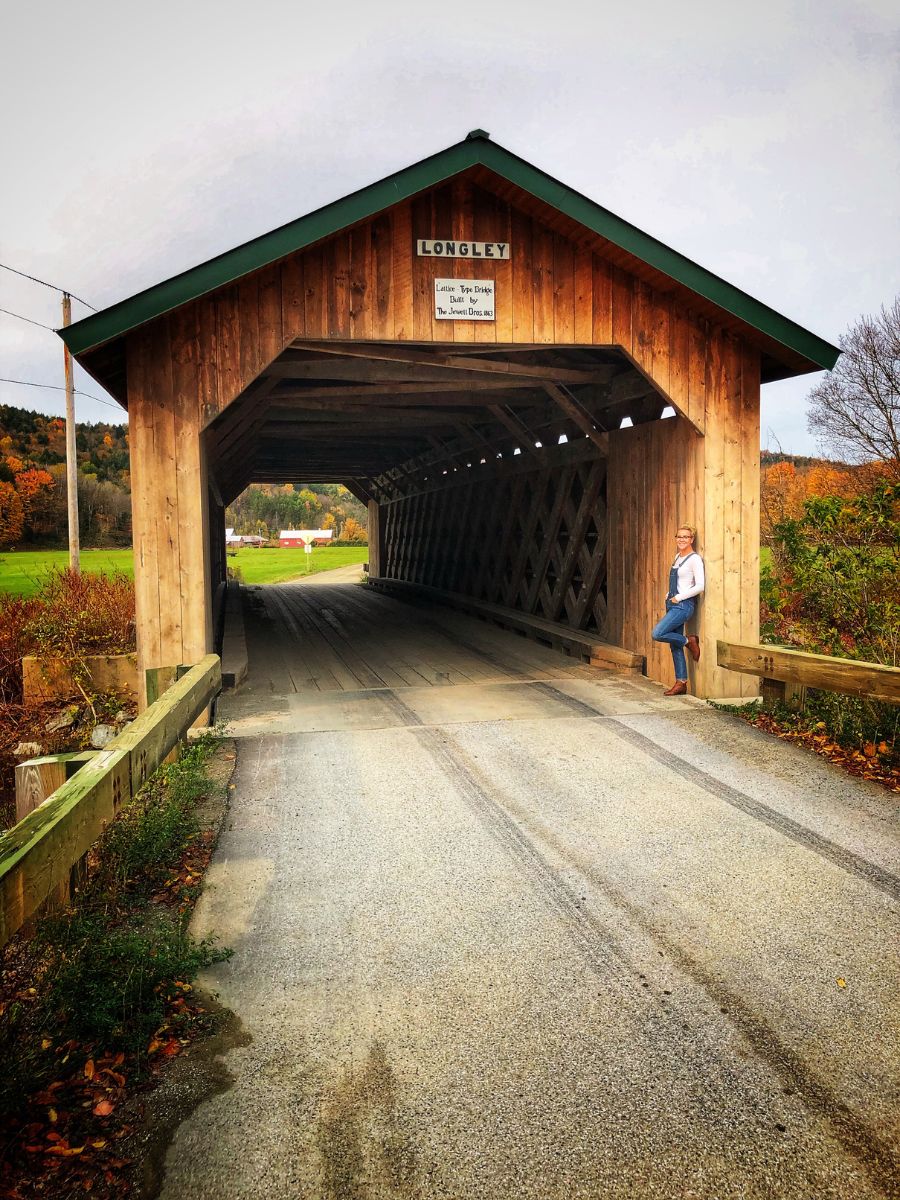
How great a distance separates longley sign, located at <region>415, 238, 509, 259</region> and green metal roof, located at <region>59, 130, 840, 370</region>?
1.64ft

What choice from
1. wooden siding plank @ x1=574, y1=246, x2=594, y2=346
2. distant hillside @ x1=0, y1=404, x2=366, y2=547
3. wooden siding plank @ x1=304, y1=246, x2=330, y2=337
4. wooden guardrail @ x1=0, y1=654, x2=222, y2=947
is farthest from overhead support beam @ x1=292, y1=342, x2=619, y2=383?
distant hillside @ x1=0, y1=404, x2=366, y2=547

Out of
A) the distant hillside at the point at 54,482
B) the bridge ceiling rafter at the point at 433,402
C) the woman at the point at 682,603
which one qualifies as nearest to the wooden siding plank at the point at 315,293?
the bridge ceiling rafter at the point at 433,402

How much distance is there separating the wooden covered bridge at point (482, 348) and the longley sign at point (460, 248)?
2cm

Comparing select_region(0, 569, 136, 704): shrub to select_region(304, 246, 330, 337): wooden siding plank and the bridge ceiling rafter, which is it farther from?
select_region(304, 246, 330, 337): wooden siding plank

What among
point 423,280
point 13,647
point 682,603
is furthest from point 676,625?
point 13,647

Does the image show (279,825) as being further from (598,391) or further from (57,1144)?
(598,391)

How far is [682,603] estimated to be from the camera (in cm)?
732

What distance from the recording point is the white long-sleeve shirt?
7.16 metres

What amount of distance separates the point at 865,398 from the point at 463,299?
670 inches

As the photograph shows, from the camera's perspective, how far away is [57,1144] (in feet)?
6.99

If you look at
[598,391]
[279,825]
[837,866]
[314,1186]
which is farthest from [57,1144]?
[598,391]

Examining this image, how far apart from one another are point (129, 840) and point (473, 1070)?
2150mm

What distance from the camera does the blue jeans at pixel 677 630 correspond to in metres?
7.30

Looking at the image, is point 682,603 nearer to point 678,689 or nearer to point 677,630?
point 677,630
